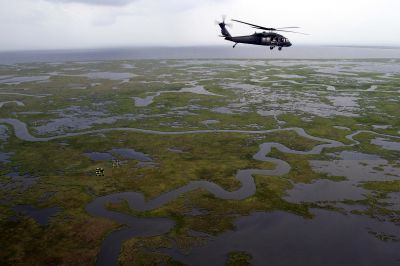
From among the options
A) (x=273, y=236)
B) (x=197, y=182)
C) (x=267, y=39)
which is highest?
(x=267, y=39)

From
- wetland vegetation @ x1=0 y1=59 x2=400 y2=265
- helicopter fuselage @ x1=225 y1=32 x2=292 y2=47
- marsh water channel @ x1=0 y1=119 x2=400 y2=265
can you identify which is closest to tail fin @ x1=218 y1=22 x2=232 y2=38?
helicopter fuselage @ x1=225 y1=32 x2=292 y2=47

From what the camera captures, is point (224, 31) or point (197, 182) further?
point (224, 31)

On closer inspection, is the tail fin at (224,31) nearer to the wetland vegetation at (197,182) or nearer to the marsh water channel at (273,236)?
the wetland vegetation at (197,182)

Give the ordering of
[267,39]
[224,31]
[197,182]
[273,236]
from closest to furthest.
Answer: [273,236] → [197,182] → [267,39] → [224,31]

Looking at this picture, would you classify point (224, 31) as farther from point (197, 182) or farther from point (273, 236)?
point (273, 236)

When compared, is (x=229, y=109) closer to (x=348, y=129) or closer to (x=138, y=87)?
(x=348, y=129)

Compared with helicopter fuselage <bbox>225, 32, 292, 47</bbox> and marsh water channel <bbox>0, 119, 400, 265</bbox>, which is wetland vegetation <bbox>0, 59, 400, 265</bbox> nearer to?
marsh water channel <bbox>0, 119, 400, 265</bbox>

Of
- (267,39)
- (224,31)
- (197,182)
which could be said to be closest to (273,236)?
(197,182)

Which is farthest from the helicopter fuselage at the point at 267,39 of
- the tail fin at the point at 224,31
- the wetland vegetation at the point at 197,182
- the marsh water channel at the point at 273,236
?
the marsh water channel at the point at 273,236

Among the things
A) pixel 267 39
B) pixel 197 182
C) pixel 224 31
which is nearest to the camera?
pixel 197 182

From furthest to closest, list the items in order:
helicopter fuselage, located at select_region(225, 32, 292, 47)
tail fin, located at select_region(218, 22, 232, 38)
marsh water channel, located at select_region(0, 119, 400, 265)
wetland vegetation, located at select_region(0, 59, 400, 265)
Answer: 1. tail fin, located at select_region(218, 22, 232, 38)
2. helicopter fuselage, located at select_region(225, 32, 292, 47)
3. wetland vegetation, located at select_region(0, 59, 400, 265)
4. marsh water channel, located at select_region(0, 119, 400, 265)

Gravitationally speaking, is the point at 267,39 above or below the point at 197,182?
above
